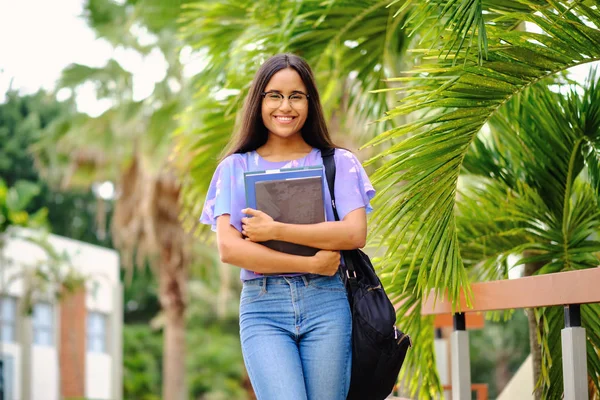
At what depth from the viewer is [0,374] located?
23328 millimetres

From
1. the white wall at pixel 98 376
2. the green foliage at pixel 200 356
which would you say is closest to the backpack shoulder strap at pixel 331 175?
the white wall at pixel 98 376

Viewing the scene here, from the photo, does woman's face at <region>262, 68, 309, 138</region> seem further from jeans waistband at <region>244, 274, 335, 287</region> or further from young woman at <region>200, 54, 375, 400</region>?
jeans waistband at <region>244, 274, 335, 287</region>

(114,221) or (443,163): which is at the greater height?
(114,221)

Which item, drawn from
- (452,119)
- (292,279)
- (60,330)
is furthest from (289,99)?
(60,330)

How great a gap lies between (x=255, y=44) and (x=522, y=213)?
70.6 inches

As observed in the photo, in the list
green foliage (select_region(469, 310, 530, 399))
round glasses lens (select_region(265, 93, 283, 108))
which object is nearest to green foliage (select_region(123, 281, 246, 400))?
green foliage (select_region(469, 310, 530, 399))

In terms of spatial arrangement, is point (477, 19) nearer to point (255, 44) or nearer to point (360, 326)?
point (360, 326)

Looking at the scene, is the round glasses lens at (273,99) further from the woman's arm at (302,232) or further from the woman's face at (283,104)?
the woman's arm at (302,232)

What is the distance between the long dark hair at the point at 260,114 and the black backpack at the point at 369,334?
0.42ft

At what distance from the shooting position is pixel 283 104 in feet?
9.11

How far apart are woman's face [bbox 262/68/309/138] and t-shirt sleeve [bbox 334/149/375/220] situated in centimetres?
16

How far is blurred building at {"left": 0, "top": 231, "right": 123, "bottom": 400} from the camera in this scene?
79.8 feet

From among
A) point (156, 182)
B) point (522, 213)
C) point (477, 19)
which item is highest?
point (156, 182)

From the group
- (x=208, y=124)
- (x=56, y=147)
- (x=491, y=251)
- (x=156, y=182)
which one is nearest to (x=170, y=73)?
(x=156, y=182)
